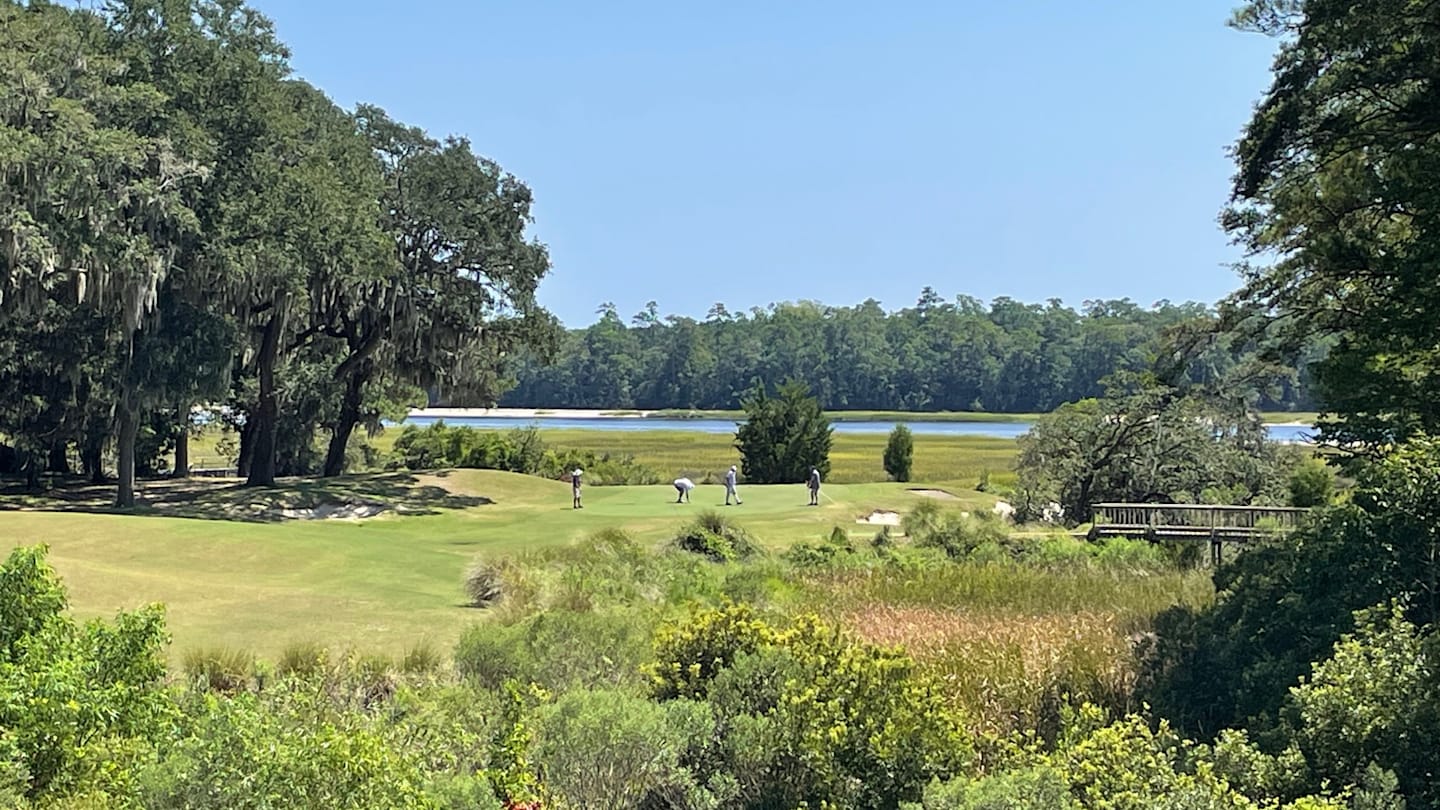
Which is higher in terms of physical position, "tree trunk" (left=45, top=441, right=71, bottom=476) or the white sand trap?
"tree trunk" (left=45, top=441, right=71, bottom=476)

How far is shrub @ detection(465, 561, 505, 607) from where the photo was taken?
13.7 m

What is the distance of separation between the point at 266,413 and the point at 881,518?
55.3ft

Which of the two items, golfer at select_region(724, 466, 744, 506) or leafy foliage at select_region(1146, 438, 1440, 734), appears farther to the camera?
golfer at select_region(724, 466, 744, 506)

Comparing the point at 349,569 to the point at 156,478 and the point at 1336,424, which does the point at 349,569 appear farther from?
the point at 156,478

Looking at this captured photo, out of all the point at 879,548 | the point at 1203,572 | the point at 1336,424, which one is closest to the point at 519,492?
the point at 879,548

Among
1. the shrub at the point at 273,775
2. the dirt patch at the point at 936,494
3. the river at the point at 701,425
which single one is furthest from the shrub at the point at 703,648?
the river at the point at 701,425

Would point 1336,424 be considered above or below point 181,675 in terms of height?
above

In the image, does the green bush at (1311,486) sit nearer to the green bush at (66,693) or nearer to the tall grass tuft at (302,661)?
the tall grass tuft at (302,661)

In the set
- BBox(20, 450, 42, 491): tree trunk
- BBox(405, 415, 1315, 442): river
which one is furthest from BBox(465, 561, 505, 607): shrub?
BBox(405, 415, 1315, 442): river

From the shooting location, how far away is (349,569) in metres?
16.8

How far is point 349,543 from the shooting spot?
64.1 feet

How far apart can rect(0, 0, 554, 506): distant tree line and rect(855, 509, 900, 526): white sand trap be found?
1116cm

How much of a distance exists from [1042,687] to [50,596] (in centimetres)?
699

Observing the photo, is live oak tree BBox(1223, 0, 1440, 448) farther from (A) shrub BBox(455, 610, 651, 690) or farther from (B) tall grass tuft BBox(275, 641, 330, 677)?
(B) tall grass tuft BBox(275, 641, 330, 677)
